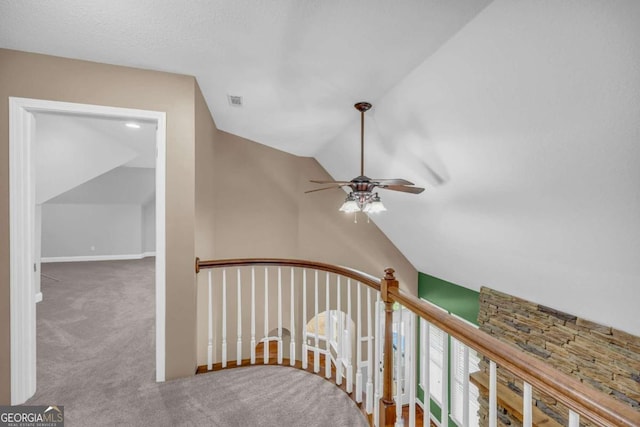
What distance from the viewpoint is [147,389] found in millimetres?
2201

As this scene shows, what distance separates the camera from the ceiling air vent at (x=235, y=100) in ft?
9.19

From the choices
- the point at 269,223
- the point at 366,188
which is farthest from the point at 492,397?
the point at 269,223

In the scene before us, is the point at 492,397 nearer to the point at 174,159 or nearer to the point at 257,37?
the point at 257,37

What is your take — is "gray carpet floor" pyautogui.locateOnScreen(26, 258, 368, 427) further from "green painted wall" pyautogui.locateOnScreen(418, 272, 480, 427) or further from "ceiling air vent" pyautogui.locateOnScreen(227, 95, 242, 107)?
"green painted wall" pyautogui.locateOnScreen(418, 272, 480, 427)

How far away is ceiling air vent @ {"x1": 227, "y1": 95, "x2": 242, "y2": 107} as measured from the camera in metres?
2.80

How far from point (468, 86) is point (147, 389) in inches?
125

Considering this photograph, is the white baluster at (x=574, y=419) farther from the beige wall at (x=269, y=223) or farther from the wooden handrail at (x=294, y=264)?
the beige wall at (x=269, y=223)

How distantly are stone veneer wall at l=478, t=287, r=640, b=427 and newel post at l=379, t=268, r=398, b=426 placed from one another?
8.60 ft

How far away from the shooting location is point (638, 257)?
2.16 metres

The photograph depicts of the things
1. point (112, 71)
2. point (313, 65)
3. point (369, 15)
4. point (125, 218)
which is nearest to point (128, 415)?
point (112, 71)

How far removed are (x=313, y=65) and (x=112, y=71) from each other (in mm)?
1527

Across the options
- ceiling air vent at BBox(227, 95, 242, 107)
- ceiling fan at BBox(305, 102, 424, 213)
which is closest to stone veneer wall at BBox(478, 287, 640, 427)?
ceiling fan at BBox(305, 102, 424, 213)

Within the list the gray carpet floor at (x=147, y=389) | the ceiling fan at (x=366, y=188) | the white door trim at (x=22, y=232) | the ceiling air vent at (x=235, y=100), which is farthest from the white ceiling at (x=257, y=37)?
the gray carpet floor at (x=147, y=389)

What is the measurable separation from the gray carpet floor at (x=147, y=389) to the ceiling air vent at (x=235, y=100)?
246 cm
